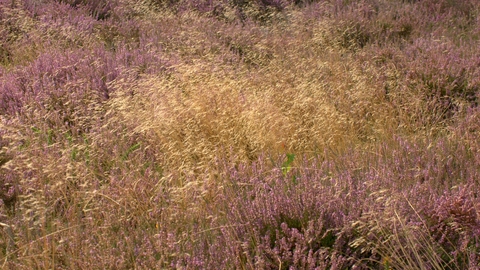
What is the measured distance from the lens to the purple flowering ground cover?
206 centimetres

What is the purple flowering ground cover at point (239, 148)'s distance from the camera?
2.06 m

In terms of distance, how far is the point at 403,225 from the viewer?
Result: 1918 millimetres

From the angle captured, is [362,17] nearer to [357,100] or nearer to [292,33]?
[292,33]

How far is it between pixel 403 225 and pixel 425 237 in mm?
174

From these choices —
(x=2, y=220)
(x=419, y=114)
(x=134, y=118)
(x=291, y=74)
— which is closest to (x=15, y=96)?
(x=134, y=118)

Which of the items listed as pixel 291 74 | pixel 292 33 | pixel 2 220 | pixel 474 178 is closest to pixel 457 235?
pixel 474 178

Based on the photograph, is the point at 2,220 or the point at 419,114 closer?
the point at 2,220

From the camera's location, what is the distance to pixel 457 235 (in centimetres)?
209

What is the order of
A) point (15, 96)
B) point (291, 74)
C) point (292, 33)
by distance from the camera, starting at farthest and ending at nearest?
point (292, 33) → point (291, 74) → point (15, 96)

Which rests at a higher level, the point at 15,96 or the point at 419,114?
the point at 15,96

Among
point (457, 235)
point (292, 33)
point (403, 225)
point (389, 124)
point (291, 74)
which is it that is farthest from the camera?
point (292, 33)

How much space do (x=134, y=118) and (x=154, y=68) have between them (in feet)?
4.09

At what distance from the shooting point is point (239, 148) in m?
3.19

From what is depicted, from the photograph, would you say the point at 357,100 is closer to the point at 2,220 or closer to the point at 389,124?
the point at 389,124
